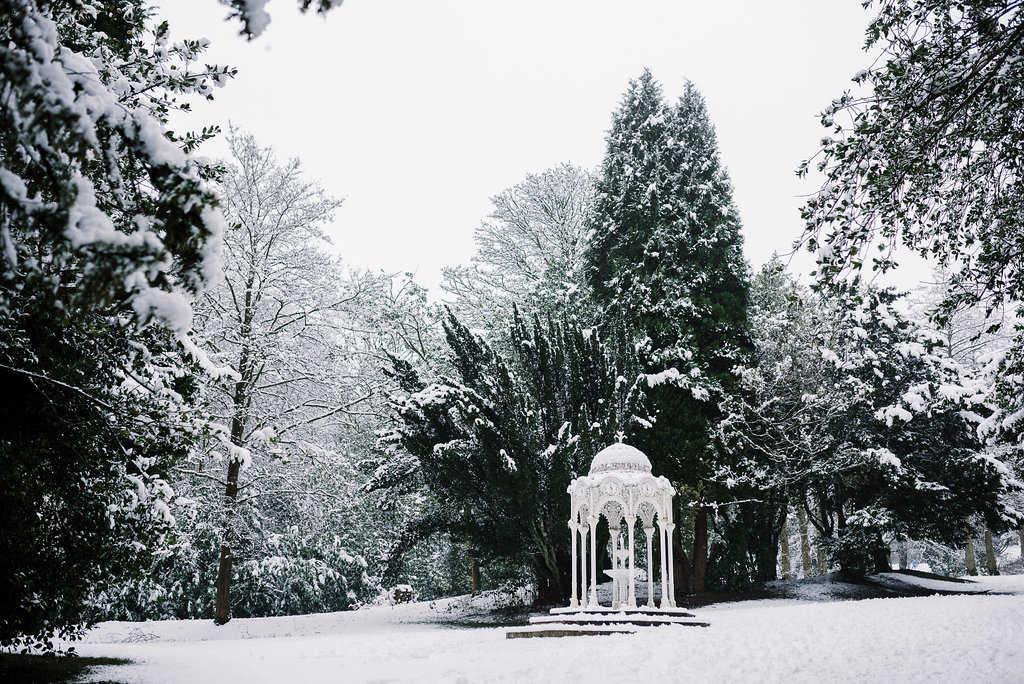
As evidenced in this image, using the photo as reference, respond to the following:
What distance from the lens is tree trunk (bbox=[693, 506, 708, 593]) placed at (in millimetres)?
18516

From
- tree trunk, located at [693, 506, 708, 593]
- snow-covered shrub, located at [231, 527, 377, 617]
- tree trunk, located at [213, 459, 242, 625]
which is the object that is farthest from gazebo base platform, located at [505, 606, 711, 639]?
snow-covered shrub, located at [231, 527, 377, 617]

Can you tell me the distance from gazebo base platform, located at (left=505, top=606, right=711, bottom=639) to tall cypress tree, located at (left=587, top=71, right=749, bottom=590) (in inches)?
235

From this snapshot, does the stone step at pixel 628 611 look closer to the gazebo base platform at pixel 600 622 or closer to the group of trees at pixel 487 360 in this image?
the gazebo base platform at pixel 600 622

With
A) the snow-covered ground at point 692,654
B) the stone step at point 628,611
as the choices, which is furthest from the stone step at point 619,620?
the snow-covered ground at point 692,654

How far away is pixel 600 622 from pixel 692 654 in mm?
3878

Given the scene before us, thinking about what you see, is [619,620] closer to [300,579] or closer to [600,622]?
[600,622]

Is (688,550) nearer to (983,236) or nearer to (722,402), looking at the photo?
(722,402)

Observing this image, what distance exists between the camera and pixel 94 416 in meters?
6.16

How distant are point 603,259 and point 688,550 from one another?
932cm

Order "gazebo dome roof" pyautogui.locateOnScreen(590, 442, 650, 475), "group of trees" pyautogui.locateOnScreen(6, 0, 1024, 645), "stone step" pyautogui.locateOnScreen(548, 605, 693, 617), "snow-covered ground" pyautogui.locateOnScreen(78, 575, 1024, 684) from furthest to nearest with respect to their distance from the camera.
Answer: "gazebo dome roof" pyautogui.locateOnScreen(590, 442, 650, 475), "stone step" pyautogui.locateOnScreen(548, 605, 693, 617), "snow-covered ground" pyautogui.locateOnScreen(78, 575, 1024, 684), "group of trees" pyautogui.locateOnScreen(6, 0, 1024, 645)

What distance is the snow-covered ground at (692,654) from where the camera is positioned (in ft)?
20.7

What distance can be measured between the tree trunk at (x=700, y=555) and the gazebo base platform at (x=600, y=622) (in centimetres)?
716

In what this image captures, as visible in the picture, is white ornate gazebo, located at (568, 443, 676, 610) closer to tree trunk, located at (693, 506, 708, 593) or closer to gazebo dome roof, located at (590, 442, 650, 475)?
gazebo dome roof, located at (590, 442, 650, 475)

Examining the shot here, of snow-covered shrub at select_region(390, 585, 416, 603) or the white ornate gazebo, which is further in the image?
snow-covered shrub at select_region(390, 585, 416, 603)
